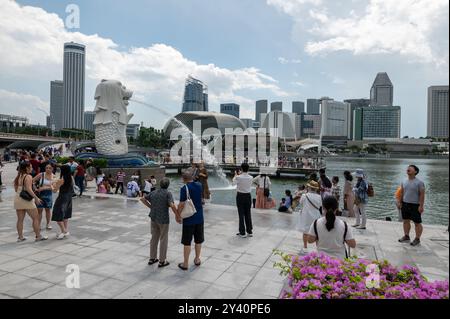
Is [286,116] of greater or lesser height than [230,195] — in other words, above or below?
above

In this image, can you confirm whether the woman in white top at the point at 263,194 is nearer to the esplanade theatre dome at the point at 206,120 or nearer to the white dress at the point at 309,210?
the white dress at the point at 309,210

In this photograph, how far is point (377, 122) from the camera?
16362 cm

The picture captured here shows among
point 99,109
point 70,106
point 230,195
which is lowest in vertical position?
point 230,195

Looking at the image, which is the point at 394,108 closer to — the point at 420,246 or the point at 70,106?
the point at 70,106

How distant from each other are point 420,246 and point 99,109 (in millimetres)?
24220

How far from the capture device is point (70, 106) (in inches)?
4564

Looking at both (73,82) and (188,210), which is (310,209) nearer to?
(188,210)

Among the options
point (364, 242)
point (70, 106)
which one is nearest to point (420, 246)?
point (364, 242)

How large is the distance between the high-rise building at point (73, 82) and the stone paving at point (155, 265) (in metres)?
64.9

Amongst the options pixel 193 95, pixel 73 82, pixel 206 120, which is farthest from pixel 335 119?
pixel 73 82

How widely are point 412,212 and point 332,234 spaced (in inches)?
151
